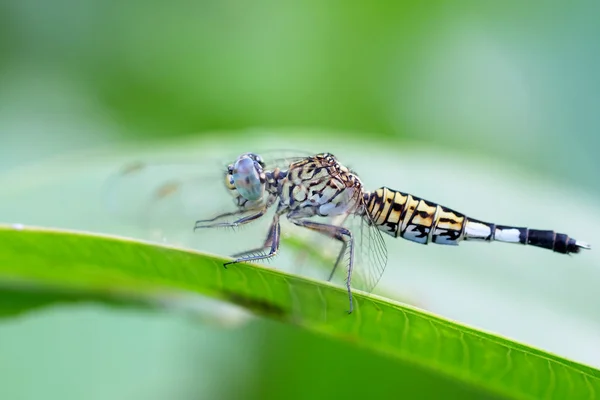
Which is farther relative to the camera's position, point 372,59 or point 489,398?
point 372,59

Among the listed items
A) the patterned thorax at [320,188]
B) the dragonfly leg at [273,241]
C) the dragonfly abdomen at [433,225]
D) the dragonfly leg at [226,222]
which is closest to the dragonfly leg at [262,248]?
the dragonfly leg at [273,241]

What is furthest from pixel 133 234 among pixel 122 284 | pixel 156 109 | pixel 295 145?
pixel 156 109

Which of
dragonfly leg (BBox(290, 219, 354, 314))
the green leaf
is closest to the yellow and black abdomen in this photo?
dragonfly leg (BBox(290, 219, 354, 314))

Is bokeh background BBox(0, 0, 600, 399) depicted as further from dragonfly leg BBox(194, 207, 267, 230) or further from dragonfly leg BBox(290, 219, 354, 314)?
dragonfly leg BBox(194, 207, 267, 230)

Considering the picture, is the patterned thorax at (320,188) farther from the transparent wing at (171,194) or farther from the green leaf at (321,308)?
the green leaf at (321,308)

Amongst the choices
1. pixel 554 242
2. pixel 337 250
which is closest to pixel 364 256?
pixel 337 250

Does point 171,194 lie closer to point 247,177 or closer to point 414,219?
point 247,177

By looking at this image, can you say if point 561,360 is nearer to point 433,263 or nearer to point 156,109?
point 433,263
